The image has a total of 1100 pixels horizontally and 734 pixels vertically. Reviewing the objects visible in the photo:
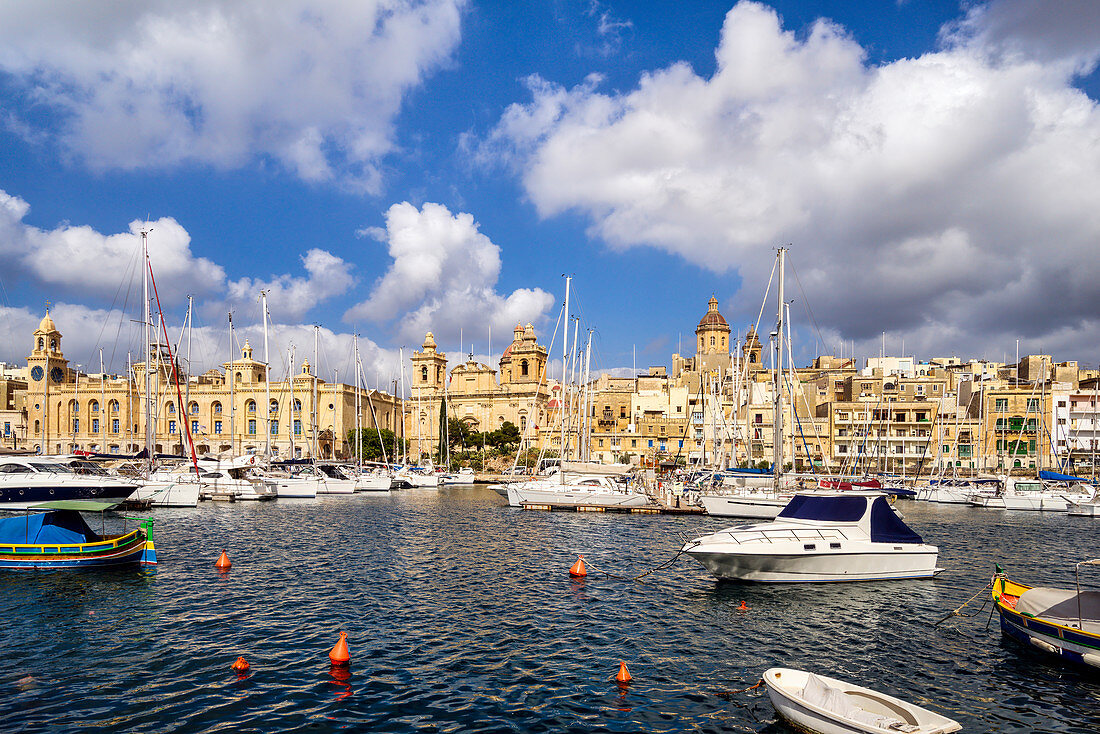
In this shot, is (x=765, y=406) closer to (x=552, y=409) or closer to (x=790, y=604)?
(x=552, y=409)

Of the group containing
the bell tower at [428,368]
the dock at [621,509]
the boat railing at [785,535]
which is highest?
the bell tower at [428,368]

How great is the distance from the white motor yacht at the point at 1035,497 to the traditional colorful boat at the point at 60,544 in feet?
194

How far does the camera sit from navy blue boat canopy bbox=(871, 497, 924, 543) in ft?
76.9

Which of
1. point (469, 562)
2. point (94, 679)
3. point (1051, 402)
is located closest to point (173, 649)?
point (94, 679)

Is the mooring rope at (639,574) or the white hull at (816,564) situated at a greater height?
the white hull at (816,564)

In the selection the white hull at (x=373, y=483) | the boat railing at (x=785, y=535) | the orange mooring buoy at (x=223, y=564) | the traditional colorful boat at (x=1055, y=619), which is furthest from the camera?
the white hull at (x=373, y=483)

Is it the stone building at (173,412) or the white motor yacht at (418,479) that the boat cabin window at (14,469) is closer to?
the white motor yacht at (418,479)

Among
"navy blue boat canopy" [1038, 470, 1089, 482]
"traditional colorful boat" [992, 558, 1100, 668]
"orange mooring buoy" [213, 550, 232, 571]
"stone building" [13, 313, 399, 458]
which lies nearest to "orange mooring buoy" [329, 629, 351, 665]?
"orange mooring buoy" [213, 550, 232, 571]

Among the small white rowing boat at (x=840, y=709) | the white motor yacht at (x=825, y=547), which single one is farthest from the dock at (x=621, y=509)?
the small white rowing boat at (x=840, y=709)

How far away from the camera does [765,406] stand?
98.0m

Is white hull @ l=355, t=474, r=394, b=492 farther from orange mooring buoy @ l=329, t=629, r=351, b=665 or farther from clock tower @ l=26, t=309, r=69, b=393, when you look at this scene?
clock tower @ l=26, t=309, r=69, b=393

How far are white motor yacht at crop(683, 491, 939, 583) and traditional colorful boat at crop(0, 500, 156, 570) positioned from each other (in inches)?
745

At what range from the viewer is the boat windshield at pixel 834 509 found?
920 inches

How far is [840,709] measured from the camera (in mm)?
11484
